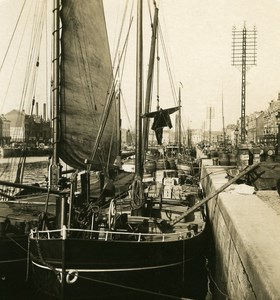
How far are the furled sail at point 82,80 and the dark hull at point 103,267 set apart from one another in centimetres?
384

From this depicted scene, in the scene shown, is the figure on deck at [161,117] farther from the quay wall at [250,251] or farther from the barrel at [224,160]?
the barrel at [224,160]

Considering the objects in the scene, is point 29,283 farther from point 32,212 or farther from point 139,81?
point 139,81

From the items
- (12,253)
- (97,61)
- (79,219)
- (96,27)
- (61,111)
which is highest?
(96,27)

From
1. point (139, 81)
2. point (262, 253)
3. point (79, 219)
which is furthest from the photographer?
point (139, 81)

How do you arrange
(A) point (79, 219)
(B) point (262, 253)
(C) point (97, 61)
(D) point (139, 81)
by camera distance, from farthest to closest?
(C) point (97, 61) → (D) point (139, 81) → (A) point (79, 219) → (B) point (262, 253)

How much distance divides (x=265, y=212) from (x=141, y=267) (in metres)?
4.09

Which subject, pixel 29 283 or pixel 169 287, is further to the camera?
pixel 29 283

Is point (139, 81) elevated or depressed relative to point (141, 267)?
elevated

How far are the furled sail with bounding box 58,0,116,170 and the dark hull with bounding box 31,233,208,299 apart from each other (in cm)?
384

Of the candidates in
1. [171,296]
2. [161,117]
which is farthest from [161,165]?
[171,296]

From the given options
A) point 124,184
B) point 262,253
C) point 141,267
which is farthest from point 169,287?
point 124,184

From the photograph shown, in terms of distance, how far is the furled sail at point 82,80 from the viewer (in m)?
12.4

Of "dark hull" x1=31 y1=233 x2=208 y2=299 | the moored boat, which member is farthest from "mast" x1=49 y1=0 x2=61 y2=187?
"dark hull" x1=31 y1=233 x2=208 y2=299

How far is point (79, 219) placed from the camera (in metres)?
10.1
